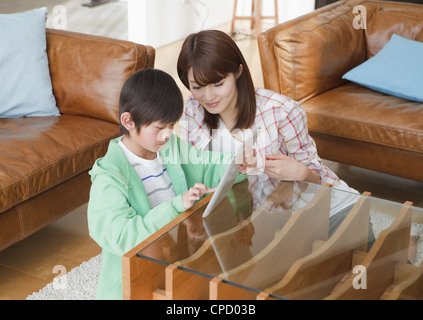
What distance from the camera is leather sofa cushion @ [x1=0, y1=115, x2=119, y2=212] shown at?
1888 millimetres

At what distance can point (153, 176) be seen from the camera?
61.4 inches

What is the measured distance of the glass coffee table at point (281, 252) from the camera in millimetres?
1181

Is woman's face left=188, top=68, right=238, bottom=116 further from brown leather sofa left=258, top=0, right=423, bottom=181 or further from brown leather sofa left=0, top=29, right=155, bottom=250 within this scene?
brown leather sofa left=258, top=0, right=423, bottom=181

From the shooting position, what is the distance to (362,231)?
55.2 inches

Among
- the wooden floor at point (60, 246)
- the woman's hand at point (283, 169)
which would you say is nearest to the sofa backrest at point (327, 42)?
the wooden floor at point (60, 246)

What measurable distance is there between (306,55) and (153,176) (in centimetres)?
121

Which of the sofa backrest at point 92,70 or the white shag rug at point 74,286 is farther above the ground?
the sofa backrest at point 92,70

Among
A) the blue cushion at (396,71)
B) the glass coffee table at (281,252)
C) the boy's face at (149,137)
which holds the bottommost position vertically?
the blue cushion at (396,71)

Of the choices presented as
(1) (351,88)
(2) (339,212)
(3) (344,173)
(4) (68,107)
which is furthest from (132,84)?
(3) (344,173)

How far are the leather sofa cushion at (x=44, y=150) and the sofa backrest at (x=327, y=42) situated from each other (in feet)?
2.43

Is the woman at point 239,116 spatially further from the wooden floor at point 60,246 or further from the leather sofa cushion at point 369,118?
the wooden floor at point 60,246

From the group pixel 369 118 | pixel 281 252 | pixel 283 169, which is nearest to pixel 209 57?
pixel 283 169

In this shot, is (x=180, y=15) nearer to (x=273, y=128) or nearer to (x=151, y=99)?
(x=273, y=128)

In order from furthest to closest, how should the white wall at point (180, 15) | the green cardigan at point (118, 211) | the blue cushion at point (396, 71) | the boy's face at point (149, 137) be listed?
the white wall at point (180, 15)
the blue cushion at point (396, 71)
the boy's face at point (149, 137)
the green cardigan at point (118, 211)
